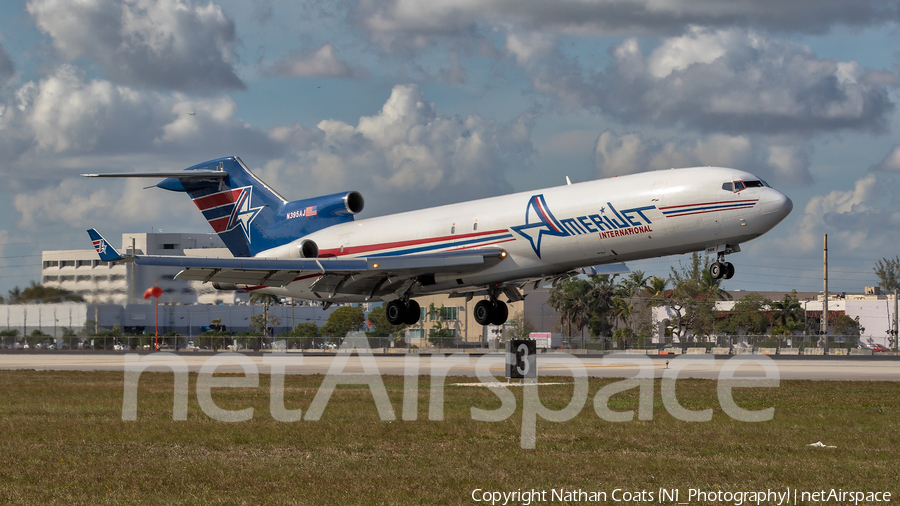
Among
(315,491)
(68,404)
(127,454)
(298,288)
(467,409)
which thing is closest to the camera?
(315,491)

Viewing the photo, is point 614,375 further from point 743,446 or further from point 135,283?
point 135,283

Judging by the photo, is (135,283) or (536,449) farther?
(135,283)

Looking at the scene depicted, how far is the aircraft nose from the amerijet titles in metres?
3.38

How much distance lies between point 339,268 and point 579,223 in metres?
10.5

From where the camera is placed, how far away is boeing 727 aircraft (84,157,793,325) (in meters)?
29.0

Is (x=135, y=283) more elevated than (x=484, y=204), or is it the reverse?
(x=484, y=204)

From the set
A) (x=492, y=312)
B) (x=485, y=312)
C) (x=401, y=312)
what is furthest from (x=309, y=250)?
(x=492, y=312)

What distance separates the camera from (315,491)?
12320mm

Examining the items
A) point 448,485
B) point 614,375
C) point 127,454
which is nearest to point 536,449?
point 448,485

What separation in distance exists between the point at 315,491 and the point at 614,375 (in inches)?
823

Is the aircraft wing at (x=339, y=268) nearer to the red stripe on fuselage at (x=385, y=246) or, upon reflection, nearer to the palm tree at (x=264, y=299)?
the red stripe on fuselage at (x=385, y=246)

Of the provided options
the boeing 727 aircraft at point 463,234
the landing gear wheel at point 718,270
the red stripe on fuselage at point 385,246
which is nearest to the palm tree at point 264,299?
the boeing 727 aircraft at point 463,234

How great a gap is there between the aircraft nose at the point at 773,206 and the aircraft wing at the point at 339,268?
986 cm

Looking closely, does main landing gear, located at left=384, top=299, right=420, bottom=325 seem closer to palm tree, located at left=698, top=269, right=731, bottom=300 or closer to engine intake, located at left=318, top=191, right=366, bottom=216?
engine intake, located at left=318, top=191, right=366, bottom=216
